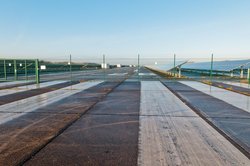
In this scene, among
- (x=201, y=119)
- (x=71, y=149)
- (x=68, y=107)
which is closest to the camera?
(x=71, y=149)

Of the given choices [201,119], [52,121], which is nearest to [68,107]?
[52,121]

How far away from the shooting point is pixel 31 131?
495 centimetres

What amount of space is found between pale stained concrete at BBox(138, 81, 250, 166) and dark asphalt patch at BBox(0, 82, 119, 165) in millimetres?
2235

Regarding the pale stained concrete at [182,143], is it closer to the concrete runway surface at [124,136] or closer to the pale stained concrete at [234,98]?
the concrete runway surface at [124,136]

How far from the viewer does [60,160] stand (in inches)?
135

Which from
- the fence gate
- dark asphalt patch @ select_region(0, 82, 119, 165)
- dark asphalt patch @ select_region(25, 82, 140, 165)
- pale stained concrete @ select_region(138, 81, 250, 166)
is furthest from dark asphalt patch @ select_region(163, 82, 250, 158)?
the fence gate

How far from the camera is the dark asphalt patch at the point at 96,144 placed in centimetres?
343

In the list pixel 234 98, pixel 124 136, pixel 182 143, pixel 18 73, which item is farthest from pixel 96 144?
pixel 18 73

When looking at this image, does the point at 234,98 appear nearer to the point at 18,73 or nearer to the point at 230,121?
the point at 230,121

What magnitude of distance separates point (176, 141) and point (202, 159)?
87 cm

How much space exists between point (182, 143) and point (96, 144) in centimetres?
196

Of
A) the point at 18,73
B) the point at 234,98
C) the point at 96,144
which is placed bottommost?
the point at 96,144

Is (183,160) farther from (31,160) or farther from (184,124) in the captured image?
(31,160)

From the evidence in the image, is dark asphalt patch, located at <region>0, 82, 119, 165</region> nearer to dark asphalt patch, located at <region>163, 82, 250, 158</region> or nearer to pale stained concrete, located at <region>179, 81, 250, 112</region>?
dark asphalt patch, located at <region>163, 82, 250, 158</region>
